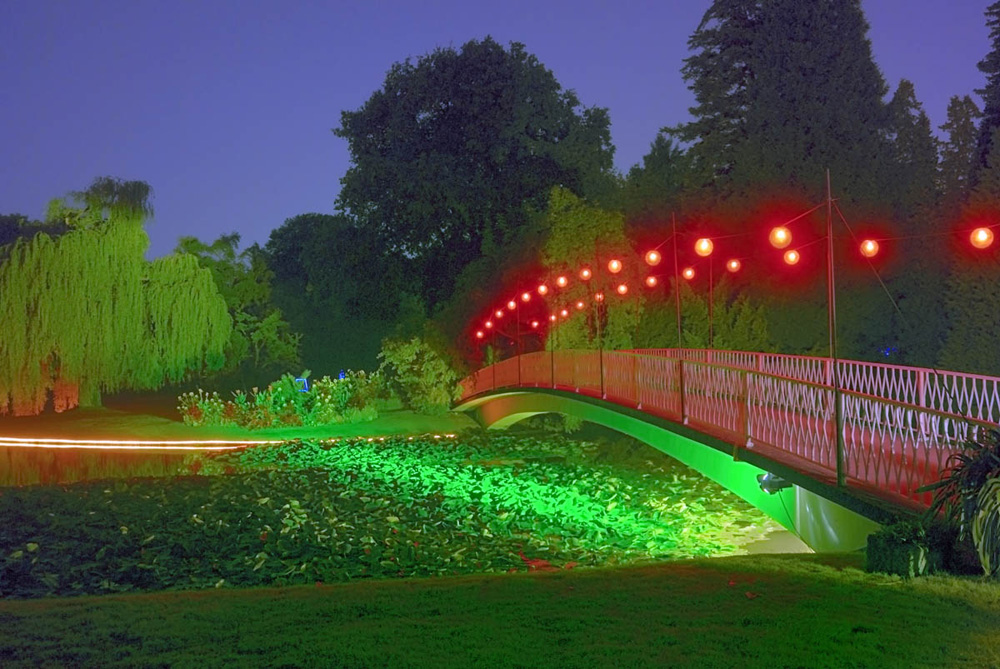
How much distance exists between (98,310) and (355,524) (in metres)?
18.4

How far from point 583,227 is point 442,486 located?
12.2m

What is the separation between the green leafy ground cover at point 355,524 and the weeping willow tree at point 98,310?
33.6ft

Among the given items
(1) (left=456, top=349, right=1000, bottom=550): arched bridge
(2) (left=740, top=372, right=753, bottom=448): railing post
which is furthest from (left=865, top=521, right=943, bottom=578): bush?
(2) (left=740, top=372, right=753, bottom=448): railing post

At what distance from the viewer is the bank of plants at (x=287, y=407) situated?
2919 centimetres

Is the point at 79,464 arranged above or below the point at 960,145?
below

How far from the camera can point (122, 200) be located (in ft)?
97.6

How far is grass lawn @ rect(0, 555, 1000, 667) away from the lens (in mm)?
5707

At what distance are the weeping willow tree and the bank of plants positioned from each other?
163 cm

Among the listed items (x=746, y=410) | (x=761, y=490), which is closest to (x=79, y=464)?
(x=746, y=410)

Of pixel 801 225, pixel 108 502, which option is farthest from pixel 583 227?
pixel 108 502

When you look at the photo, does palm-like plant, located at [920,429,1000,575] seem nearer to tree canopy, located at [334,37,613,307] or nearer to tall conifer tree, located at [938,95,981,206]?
tall conifer tree, located at [938,95,981,206]

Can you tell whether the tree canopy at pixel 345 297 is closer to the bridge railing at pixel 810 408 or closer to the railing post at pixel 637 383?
the bridge railing at pixel 810 408

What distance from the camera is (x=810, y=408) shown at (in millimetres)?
10555

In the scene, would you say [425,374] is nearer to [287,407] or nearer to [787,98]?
[287,407]
